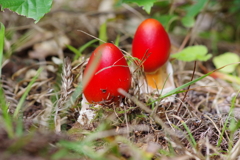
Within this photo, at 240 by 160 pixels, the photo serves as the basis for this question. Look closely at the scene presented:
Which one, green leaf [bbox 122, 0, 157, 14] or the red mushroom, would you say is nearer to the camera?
the red mushroom

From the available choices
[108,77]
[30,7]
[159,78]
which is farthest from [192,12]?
[30,7]

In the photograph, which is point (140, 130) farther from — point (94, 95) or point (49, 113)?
point (49, 113)

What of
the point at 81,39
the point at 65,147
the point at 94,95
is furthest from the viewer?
the point at 81,39

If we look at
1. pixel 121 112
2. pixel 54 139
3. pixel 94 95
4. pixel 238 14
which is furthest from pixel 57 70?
pixel 238 14

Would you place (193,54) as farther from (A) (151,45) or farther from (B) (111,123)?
(B) (111,123)

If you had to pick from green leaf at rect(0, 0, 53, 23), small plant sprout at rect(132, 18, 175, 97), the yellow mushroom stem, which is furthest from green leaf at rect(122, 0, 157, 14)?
green leaf at rect(0, 0, 53, 23)

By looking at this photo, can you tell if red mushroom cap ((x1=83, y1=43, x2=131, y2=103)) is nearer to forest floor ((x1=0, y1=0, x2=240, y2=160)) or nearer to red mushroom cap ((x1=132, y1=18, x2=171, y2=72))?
forest floor ((x1=0, y1=0, x2=240, y2=160))

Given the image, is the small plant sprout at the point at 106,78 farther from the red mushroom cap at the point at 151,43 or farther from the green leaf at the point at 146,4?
the green leaf at the point at 146,4
